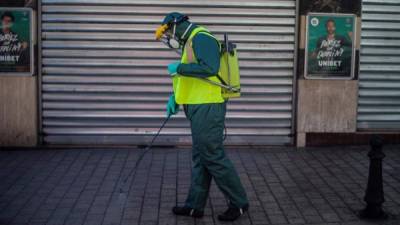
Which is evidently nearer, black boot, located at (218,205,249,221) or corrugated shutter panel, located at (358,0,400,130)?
black boot, located at (218,205,249,221)

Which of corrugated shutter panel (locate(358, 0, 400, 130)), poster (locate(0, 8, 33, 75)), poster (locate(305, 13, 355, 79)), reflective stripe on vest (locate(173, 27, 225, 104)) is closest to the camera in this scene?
reflective stripe on vest (locate(173, 27, 225, 104))

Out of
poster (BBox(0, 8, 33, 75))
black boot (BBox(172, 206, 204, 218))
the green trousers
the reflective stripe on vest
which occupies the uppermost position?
poster (BBox(0, 8, 33, 75))

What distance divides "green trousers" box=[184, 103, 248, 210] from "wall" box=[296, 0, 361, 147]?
3.56 m

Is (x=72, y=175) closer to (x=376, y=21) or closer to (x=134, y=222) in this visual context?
(x=134, y=222)

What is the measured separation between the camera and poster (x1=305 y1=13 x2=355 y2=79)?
9469mm

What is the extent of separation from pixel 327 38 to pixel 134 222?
4.60 m

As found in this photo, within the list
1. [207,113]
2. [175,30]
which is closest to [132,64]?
[175,30]

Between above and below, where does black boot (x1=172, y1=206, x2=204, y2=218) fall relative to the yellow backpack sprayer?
below

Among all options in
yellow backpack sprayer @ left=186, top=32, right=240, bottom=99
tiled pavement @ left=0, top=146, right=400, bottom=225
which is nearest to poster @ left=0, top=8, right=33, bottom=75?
tiled pavement @ left=0, top=146, right=400, bottom=225

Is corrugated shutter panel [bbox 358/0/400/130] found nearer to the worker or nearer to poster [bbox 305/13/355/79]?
poster [bbox 305/13/355/79]

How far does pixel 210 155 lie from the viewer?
6.12 m

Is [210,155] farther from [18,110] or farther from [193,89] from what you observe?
[18,110]

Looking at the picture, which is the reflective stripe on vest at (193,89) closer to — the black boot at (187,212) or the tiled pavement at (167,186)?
the black boot at (187,212)

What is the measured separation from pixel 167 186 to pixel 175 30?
2.13 m
